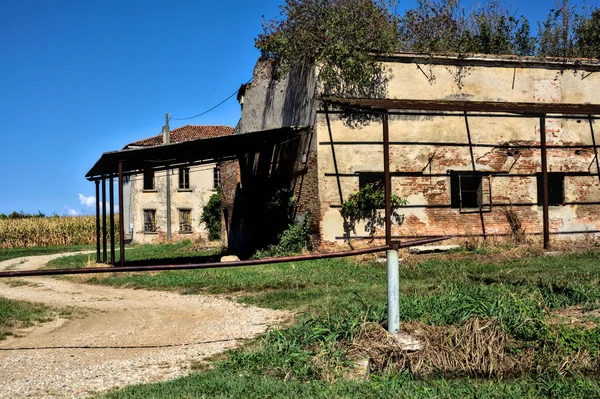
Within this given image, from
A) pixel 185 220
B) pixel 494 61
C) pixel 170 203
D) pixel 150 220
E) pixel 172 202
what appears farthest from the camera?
pixel 150 220

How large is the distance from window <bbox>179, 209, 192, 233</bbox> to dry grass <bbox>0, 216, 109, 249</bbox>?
259 inches

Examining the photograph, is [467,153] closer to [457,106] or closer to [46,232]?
[457,106]

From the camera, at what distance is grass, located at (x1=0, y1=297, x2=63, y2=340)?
8.53 meters

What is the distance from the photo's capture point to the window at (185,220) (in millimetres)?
37375

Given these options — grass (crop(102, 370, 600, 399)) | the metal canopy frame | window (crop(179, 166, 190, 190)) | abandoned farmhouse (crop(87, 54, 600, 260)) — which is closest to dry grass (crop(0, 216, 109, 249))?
window (crop(179, 166, 190, 190))

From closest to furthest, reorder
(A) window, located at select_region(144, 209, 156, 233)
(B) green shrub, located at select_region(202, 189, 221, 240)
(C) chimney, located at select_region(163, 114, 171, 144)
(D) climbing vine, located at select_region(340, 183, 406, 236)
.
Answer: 1. (D) climbing vine, located at select_region(340, 183, 406, 236)
2. (B) green shrub, located at select_region(202, 189, 221, 240)
3. (A) window, located at select_region(144, 209, 156, 233)
4. (C) chimney, located at select_region(163, 114, 171, 144)

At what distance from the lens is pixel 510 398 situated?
471 centimetres

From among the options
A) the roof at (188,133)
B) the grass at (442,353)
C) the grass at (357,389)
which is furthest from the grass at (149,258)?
the grass at (357,389)

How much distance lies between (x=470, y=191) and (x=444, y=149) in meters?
1.65

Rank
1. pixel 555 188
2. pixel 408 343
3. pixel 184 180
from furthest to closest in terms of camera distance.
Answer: pixel 184 180
pixel 555 188
pixel 408 343

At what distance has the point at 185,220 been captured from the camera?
123 ft

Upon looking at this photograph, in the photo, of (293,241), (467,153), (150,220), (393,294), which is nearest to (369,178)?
(293,241)

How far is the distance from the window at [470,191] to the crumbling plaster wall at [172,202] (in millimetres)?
22110

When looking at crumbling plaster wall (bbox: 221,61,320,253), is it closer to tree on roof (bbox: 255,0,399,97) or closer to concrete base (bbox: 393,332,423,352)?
tree on roof (bbox: 255,0,399,97)
